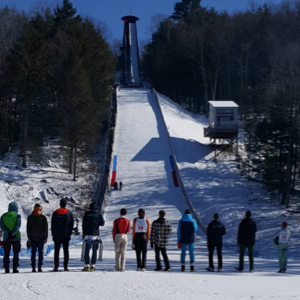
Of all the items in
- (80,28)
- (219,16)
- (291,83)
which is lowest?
(291,83)

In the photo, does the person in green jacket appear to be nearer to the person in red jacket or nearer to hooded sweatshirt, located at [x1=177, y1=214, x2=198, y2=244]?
the person in red jacket

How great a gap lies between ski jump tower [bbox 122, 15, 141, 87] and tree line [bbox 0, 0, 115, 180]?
4076 centimetres

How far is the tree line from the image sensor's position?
35156 mm

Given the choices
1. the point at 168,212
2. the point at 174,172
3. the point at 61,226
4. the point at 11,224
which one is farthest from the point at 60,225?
the point at 174,172

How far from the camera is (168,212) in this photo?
28.7 meters

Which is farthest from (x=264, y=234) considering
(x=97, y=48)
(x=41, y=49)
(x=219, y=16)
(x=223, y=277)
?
(x=219, y=16)

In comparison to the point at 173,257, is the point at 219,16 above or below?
above

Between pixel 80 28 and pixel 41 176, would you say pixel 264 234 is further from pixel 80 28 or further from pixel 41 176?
pixel 80 28

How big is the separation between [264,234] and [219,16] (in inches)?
1892

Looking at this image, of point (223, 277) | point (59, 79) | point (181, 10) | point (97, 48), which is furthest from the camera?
point (181, 10)

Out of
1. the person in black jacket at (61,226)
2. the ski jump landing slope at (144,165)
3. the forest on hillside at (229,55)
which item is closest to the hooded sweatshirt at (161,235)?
the person in black jacket at (61,226)

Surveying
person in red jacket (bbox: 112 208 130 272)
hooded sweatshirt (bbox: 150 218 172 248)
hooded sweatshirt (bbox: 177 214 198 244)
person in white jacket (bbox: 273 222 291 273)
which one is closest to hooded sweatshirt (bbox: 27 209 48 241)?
person in red jacket (bbox: 112 208 130 272)

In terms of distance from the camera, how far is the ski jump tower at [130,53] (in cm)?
8412

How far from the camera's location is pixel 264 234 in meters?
25.7
